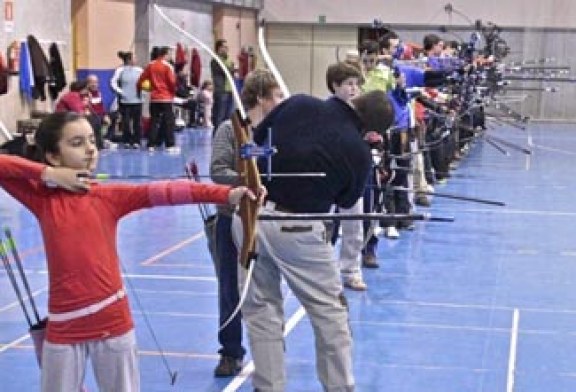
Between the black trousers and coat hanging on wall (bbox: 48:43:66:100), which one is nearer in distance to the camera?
coat hanging on wall (bbox: 48:43:66:100)

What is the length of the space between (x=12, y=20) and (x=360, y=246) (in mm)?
9367

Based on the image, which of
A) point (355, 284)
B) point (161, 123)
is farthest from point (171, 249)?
point (161, 123)

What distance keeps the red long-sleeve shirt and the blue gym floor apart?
4.94 feet

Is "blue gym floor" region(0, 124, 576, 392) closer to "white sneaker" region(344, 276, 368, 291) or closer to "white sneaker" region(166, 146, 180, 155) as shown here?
"white sneaker" region(344, 276, 368, 291)

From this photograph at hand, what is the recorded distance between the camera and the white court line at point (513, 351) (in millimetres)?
4371

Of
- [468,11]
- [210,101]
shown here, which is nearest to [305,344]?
[210,101]

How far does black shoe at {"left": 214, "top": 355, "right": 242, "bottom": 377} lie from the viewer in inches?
173

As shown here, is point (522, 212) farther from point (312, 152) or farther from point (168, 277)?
point (312, 152)

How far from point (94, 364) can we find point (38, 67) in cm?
1200

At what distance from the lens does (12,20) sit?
45.6 feet

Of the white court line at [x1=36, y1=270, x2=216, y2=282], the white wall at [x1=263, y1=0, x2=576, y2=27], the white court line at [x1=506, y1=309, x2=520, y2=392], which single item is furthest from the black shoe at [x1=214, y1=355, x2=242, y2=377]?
the white wall at [x1=263, y1=0, x2=576, y2=27]

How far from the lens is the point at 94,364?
9.27ft

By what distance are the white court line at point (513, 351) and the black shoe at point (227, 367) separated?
1.20 metres

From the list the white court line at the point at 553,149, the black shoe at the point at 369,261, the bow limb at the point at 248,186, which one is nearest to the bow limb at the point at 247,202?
the bow limb at the point at 248,186
